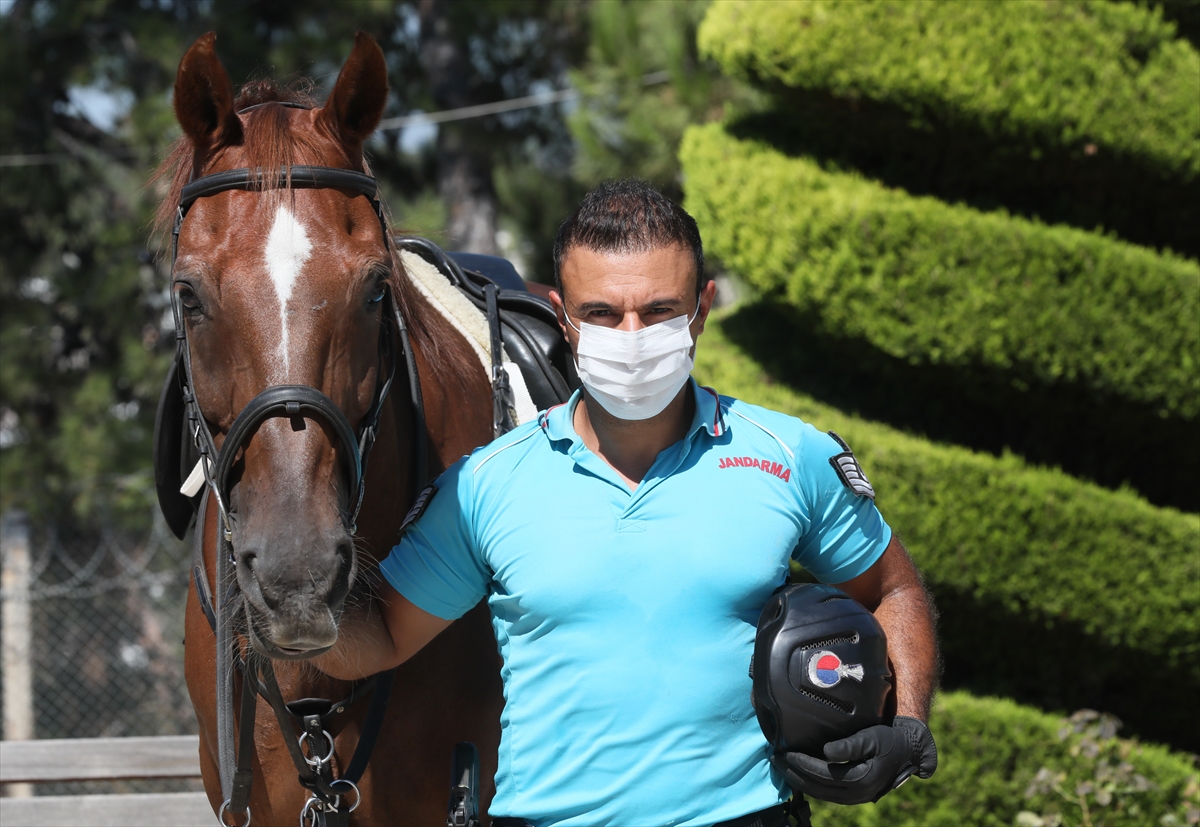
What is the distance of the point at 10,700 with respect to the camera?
648cm

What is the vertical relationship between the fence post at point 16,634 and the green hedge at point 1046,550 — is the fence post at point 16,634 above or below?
below

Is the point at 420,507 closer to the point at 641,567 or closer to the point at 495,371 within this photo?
the point at 641,567

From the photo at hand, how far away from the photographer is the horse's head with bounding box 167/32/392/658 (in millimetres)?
1644

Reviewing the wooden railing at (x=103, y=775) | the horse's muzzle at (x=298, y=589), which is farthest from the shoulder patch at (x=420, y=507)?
the wooden railing at (x=103, y=775)

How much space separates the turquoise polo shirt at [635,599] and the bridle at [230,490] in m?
0.27

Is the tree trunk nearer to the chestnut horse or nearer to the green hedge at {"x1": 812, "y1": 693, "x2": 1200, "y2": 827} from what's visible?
the green hedge at {"x1": 812, "y1": 693, "x2": 1200, "y2": 827}

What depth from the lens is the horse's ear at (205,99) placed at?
194cm

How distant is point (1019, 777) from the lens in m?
4.41

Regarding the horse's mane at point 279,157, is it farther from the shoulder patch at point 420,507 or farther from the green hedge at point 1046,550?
the green hedge at point 1046,550

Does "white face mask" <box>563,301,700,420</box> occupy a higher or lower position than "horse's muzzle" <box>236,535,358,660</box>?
higher

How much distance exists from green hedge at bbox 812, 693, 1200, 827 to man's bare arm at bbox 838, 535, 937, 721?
269cm

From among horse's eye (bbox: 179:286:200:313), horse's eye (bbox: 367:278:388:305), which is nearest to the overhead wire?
horse's eye (bbox: 367:278:388:305)

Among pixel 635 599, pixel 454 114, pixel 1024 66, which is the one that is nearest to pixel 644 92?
pixel 454 114

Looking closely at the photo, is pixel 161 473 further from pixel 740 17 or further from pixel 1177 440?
pixel 1177 440
